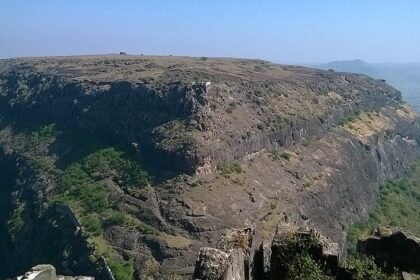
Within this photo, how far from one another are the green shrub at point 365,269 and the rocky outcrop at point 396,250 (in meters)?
0.71

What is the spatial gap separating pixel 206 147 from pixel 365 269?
3691 centimetres

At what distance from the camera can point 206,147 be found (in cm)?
4784

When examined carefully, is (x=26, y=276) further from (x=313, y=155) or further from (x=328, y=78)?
(x=328, y=78)

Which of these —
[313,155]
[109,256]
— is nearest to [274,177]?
[313,155]

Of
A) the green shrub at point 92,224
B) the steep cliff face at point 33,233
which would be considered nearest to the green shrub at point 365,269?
the steep cliff face at point 33,233

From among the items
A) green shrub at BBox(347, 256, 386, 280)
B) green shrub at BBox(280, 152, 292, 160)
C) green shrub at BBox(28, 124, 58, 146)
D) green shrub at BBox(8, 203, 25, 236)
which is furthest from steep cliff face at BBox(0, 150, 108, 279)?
green shrub at BBox(347, 256, 386, 280)

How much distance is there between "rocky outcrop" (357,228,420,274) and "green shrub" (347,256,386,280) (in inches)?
27.9

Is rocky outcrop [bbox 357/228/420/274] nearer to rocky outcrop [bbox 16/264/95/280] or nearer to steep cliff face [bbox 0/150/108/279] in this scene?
rocky outcrop [bbox 16/264/95/280]

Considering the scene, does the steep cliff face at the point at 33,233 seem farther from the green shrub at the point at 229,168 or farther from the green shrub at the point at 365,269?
the green shrub at the point at 365,269

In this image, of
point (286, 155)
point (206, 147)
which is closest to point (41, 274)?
point (206, 147)

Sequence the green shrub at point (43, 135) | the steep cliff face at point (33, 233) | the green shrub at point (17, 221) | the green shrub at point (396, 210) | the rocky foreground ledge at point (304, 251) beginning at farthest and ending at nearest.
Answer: the green shrub at point (43, 135) < the green shrub at point (396, 210) < the green shrub at point (17, 221) < the steep cliff face at point (33, 233) < the rocky foreground ledge at point (304, 251)

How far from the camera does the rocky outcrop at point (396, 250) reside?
39.9 ft

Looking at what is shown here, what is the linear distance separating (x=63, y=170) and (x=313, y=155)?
88.9 feet

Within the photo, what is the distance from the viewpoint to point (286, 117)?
60344 millimetres
